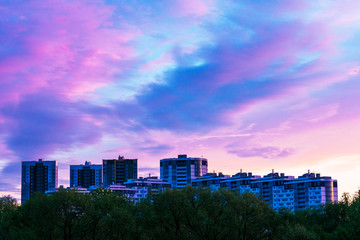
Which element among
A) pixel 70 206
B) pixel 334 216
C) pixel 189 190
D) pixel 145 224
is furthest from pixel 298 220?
pixel 70 206

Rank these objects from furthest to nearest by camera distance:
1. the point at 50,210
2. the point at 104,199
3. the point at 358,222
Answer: the point at 104,199, the point at 50,210, the point at 358,222

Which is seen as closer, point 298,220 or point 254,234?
point 254,234

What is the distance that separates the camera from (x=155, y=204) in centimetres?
10519

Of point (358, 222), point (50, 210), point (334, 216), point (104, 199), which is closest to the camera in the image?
point (358, 222)

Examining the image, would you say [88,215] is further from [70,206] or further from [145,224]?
[145,224]

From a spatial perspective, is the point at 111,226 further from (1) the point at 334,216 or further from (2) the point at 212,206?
(1) the point at 334,216

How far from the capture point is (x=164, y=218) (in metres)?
103

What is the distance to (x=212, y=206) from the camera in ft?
343

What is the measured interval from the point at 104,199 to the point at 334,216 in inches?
1876

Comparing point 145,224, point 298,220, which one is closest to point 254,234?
point 298,220

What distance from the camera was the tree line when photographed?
9488 centimetres

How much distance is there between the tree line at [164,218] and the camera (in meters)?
94.9

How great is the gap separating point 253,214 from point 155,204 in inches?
746

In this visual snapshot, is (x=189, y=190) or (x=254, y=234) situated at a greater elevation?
(x=189, y=190)
